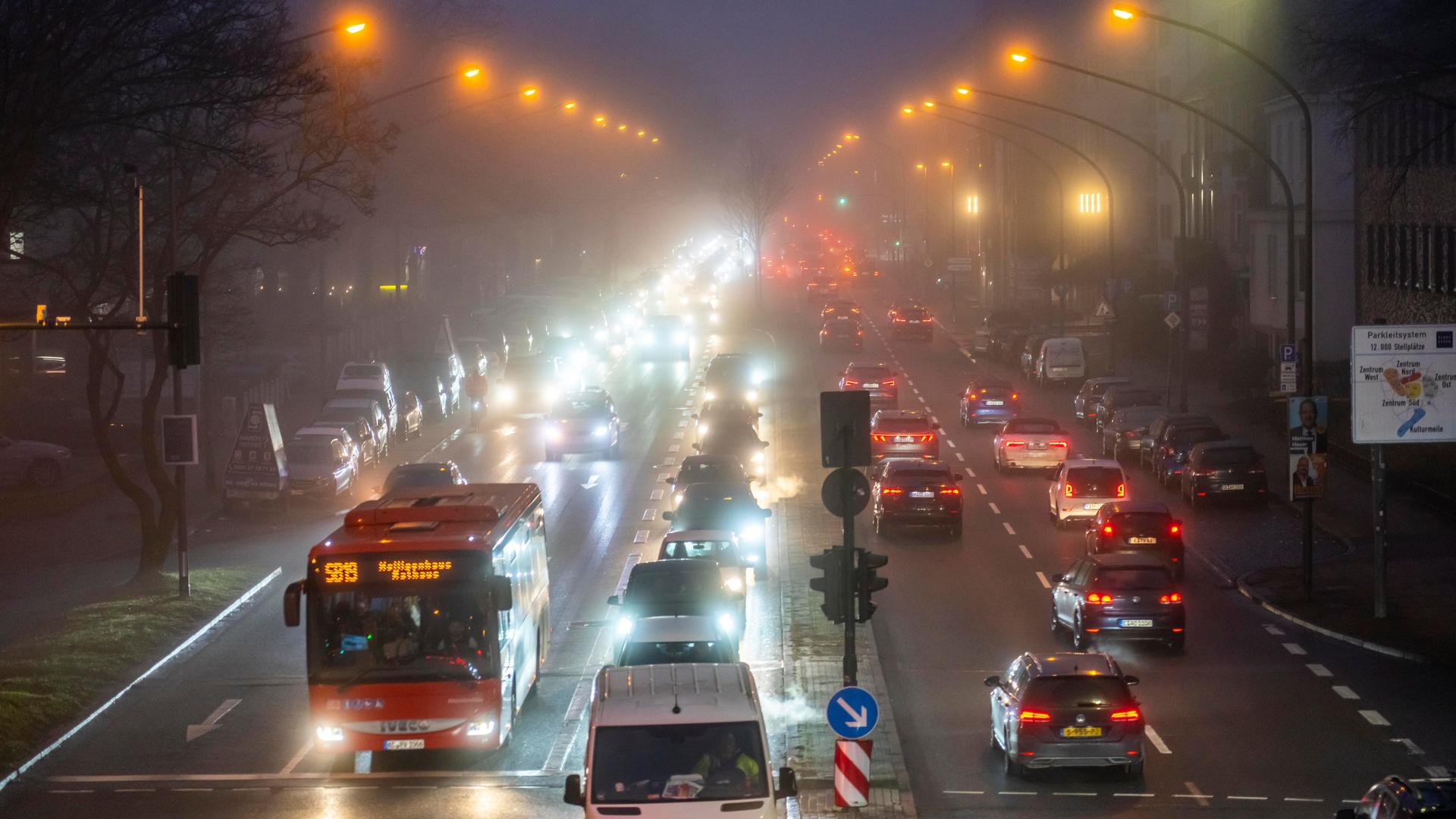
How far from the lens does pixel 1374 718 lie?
71.8ft

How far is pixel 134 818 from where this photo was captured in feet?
58.3

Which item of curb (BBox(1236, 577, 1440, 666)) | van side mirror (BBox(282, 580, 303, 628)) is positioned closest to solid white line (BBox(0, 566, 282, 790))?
van side mirror (BBox(282, 580, 303, 628))

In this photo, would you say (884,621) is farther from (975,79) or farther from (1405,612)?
(975,79)

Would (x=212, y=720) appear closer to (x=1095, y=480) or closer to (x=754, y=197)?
(x=1095, y=480)

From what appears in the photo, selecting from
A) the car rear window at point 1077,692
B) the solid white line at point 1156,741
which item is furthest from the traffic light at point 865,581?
the solid white line at point 1156,741

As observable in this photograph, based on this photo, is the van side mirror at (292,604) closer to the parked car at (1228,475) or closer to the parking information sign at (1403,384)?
the parking information sign at (1403,384)

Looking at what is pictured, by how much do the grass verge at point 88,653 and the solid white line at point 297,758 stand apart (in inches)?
120

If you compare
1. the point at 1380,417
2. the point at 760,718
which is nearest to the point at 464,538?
the point at 760,718

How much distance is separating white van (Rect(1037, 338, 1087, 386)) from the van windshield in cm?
5238

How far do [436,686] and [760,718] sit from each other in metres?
5.84

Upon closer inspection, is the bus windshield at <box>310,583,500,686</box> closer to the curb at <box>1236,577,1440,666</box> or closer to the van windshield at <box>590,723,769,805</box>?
the van windshield at <box>590,723,769,805</box>

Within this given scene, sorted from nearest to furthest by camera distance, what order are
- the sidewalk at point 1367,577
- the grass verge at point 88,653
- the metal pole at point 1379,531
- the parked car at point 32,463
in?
the grass verge at point 88,653
the sidewalk at point 1367,577
the metal pole at point 1379,531
the parked car at point 32,463

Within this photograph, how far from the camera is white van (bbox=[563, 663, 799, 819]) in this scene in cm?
1356

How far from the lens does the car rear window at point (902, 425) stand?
4553cm
